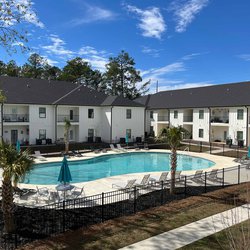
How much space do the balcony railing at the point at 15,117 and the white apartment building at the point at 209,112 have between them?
24236mm

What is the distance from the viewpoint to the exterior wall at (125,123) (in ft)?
128

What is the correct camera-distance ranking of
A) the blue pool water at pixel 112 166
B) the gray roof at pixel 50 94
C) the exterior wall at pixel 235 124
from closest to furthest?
the blue pool water at pixel 112 166, the gray roof at pixel 50 94, the exterior wall at pixel 235 124

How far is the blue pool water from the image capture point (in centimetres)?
2188

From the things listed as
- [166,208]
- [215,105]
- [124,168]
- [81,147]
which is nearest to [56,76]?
[81,147]

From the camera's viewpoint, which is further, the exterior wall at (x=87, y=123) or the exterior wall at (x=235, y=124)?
the exterior wall at (x=87, y=123)

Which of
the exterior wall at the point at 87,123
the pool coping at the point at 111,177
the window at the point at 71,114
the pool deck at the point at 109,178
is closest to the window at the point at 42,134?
the window at the point at 71,114

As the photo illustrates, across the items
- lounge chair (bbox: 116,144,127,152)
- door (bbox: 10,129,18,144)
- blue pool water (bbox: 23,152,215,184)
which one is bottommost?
blue pool water (bbox: 23,152,215,184)

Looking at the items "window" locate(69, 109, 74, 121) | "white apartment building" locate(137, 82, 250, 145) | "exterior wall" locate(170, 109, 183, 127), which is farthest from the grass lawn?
"exterior wall" locate(170, 109, 183, 127)

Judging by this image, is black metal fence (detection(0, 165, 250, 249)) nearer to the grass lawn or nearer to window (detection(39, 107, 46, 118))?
the grass lawn

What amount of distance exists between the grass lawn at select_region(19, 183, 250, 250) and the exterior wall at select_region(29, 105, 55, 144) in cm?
2547

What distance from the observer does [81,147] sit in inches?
1378

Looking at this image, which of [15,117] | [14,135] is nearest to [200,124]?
[15,117]

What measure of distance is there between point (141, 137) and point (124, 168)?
1604cm

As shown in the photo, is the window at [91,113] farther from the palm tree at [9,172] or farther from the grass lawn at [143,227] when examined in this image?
the palm tree at [9,172]
